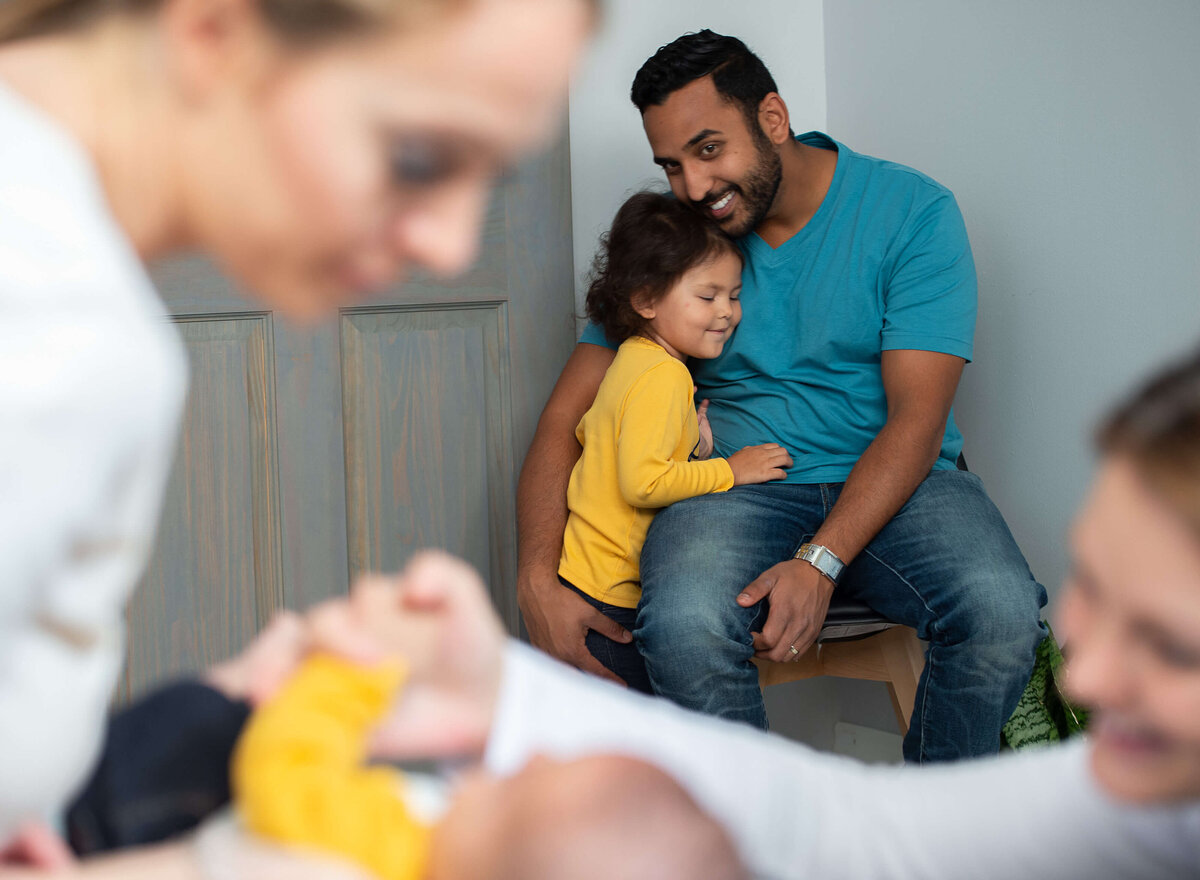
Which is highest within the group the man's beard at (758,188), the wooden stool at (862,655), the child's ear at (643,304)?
the man's beard at (758,188)

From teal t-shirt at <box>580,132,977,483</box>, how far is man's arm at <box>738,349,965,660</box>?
1.9 inches

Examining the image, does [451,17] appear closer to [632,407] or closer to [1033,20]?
[632,407]

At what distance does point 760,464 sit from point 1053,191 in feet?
2.16

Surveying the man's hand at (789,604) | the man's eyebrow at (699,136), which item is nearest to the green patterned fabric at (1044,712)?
the man's hand at (789,604)

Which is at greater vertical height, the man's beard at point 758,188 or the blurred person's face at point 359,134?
the man's beard at point 758,188

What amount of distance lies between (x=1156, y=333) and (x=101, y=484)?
4.96 feet

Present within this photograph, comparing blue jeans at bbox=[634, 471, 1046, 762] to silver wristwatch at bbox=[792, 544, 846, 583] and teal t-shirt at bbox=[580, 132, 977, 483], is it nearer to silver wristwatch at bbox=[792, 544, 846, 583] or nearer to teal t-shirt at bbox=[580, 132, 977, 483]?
silver wristwatch at bbox=[792, 544, 846, 583]

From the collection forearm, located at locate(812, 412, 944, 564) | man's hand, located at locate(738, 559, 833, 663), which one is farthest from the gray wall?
man's hand, located at locate(738, 559, 833, 663)

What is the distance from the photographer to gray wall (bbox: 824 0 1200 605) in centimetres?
148

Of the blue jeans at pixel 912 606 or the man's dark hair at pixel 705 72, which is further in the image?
the man's dark hair at pixel 705 72

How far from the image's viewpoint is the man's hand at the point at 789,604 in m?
1.34

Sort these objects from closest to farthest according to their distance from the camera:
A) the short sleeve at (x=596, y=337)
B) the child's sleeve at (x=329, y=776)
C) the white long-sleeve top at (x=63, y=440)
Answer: the white long-sleeve top at (x=63, y=440) < the child's sleeve at (x=329, y=776) < the short sleeve at (x=596, y=337)

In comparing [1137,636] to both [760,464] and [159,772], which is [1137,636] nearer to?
[159,772]

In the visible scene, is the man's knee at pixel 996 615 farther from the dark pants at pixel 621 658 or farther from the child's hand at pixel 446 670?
the child's hand at pixel 446 670
